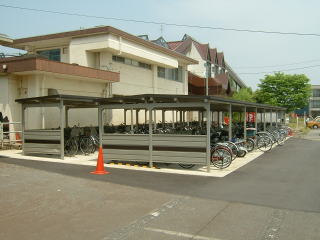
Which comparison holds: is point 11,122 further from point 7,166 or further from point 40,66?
point 7,166

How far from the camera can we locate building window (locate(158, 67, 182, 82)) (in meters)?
28.8

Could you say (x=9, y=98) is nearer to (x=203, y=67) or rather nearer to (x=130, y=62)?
(x=130, y=62)

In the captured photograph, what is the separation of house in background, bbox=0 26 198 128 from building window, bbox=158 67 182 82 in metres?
0.16

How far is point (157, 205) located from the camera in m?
6.67

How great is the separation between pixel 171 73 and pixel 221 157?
66.8 feet

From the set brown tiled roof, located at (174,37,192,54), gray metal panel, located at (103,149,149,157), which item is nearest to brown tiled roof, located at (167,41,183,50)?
brown tiled roof, located at (174,37,192,54)

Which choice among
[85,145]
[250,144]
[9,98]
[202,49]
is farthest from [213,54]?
[85,145]

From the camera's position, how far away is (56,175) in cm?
987

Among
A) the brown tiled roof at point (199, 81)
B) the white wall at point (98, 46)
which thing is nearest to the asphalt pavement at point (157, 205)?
the white wall at point (98, 46)

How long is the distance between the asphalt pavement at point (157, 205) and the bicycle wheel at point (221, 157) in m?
0.65

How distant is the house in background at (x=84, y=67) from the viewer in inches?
670

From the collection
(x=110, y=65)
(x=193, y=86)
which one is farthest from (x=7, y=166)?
(x=193, y=86)

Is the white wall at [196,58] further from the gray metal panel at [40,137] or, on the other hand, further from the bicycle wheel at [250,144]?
the gray metal panel at [40,137]

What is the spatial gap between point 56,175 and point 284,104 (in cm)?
3558
